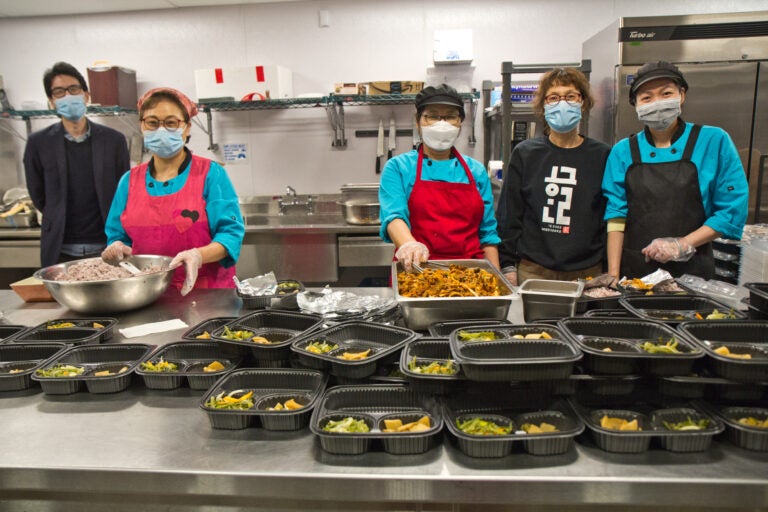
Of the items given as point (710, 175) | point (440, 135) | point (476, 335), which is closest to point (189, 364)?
point (476, 335)

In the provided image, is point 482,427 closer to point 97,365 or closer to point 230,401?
point 230,401

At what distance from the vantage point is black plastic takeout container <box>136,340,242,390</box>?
4.52 ft

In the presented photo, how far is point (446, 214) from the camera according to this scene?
2.54 m

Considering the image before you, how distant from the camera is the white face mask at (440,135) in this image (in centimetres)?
230

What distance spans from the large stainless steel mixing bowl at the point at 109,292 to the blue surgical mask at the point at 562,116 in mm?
1885

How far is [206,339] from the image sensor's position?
155 centimetres

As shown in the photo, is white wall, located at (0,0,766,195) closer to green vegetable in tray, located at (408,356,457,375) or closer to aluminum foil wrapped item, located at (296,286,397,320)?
aluminum foil wrapped item, located at (296,286,397,320)

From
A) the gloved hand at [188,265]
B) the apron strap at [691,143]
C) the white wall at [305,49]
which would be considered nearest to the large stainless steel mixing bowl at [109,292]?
the gloved hand at [188,265]

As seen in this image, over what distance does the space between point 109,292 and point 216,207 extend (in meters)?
0.66

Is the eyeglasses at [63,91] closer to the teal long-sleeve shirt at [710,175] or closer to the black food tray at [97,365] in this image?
the black food tray at [97,365]

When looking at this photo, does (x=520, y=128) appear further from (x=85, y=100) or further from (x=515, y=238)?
(x=85, y=100)

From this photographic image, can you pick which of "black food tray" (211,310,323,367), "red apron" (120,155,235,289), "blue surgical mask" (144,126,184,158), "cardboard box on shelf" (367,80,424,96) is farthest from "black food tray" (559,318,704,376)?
"cardboard box on shelf" (367,80,424,96)

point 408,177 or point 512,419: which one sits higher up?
point 408,177

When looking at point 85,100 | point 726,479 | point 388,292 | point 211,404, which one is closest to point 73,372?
point 211,404
